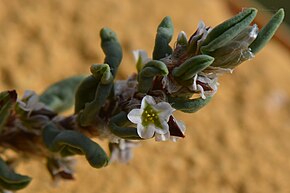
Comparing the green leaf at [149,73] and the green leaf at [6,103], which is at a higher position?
the green leaf at [149,73]

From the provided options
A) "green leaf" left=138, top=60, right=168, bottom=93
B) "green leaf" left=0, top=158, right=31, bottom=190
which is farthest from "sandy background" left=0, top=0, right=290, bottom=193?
"green leaf" left=138, top=60, right=168, bottom=93

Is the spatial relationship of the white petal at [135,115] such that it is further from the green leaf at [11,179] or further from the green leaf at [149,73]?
the green leaf at [11,179]

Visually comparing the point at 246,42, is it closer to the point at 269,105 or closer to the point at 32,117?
the point at 32,117

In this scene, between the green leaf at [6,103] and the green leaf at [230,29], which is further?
the green leaf at [6,103]

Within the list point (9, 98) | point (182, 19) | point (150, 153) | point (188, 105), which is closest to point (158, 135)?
point (188, 105)

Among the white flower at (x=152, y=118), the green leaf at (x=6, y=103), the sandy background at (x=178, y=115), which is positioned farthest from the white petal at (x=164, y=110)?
the sandy background at (x=178, y=115)

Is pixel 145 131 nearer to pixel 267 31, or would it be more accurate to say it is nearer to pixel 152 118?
pixel 152 118

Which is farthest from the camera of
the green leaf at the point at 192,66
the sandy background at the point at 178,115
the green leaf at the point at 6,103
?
the sandy background at the point at 178,115

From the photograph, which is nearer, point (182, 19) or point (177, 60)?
point (177, 60)

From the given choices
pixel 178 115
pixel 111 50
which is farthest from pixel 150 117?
pixel 178 115
